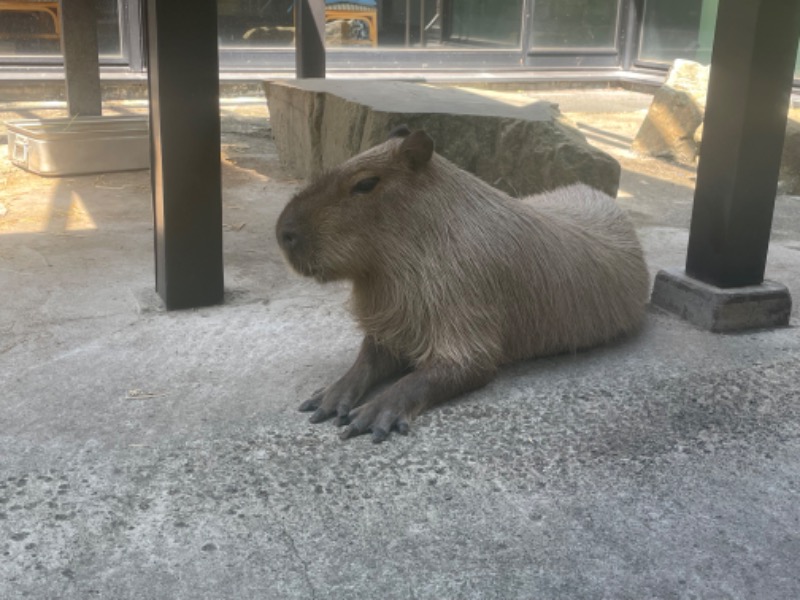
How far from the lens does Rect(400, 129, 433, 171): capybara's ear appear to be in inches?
112

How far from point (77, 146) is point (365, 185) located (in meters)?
4.21

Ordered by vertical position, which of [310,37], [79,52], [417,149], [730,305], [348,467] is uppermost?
[310,37]

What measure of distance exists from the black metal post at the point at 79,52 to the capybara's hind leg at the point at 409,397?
565cm

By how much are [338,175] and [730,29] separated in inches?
68.1

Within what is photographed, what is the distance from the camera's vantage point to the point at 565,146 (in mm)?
5125

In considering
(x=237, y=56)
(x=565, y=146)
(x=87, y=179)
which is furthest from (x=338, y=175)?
(x=237, y=56)

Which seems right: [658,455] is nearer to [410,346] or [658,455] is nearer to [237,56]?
[410,346]

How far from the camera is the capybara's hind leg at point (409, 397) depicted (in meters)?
2.66

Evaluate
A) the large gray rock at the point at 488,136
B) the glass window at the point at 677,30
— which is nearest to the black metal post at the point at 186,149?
the large gray rock at the point at 488,136

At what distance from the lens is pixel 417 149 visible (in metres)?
2.86

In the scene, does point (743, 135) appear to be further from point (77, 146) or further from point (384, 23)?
point (384, 23)

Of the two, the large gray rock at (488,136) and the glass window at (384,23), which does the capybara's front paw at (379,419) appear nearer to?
the large gray rock at (488,136)

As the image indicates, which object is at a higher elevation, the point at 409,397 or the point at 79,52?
the point at 79,52

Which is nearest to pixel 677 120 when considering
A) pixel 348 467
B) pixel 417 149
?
pixel 417 149
